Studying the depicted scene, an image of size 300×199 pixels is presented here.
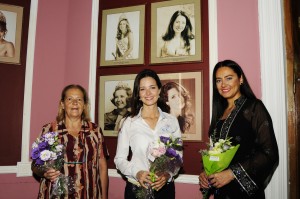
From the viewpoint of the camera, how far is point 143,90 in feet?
8.29

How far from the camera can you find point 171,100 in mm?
3107

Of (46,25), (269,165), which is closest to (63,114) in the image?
(46,25)

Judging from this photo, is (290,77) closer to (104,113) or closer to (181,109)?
(181,109)

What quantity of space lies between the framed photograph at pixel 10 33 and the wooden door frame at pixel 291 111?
3.37 metres

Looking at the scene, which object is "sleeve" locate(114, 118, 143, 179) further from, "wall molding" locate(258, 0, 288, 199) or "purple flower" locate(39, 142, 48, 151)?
"wall molding" locate(258, 0, 288, 199)

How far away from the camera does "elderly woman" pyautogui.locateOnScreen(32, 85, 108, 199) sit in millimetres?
2496

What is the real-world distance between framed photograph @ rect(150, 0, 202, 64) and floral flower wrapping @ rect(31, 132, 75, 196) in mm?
1628

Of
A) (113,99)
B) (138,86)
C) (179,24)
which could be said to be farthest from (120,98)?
(179,24)

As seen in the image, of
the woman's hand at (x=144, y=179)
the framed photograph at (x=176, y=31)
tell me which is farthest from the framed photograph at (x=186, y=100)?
the woman's hand at (x=144, y=179)

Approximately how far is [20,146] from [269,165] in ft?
9.87

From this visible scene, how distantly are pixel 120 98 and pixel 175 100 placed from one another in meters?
0.77

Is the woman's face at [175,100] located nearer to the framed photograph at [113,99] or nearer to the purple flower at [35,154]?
the framed photograph at [113,99]

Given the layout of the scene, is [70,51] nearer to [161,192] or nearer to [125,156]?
[125,156]

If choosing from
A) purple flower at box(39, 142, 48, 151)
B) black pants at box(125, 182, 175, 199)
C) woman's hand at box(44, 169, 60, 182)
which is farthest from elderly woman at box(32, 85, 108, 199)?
black pants at box(125, 182, 175, 199)
